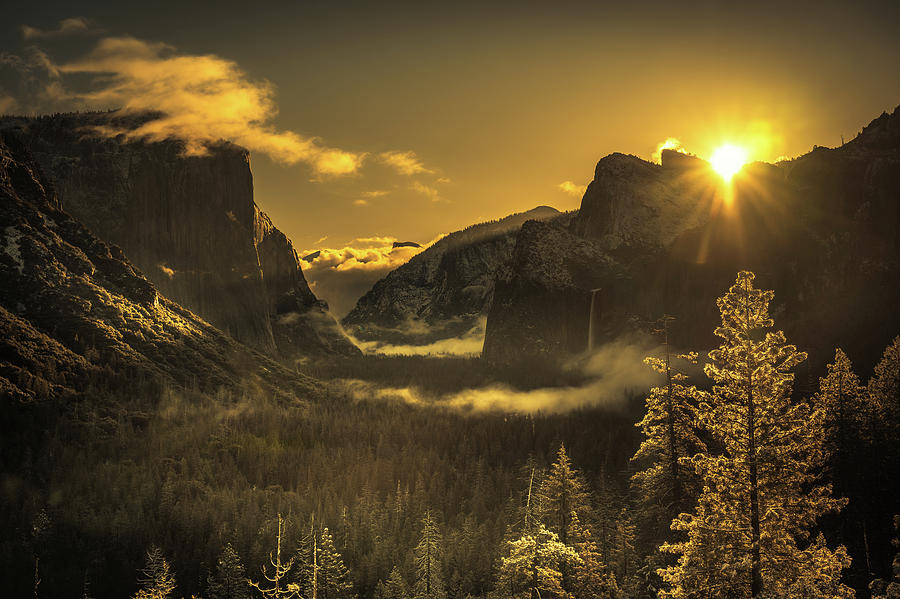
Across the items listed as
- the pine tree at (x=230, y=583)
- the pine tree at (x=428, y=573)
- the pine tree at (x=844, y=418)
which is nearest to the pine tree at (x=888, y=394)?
the pine tree at (x=844, y=418)

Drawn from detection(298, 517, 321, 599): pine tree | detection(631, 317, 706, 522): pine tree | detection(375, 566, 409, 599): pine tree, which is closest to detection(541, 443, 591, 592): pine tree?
detection(631, 317, 706, 522): pine tree

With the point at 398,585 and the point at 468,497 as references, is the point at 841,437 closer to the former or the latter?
the point at 398,585

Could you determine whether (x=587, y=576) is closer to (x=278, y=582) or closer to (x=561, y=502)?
(x=561, y=502)

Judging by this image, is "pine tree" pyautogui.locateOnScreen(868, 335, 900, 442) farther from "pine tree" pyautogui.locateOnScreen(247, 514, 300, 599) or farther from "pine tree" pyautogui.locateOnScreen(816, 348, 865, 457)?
"pine tree" pyautogui.locateOnScreen(247, 514, 300, 599)

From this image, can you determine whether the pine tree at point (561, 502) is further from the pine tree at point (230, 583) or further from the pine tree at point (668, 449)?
the pine tree at point (230, 583)

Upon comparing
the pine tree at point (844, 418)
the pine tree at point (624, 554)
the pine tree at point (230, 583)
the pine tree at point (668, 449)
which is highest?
the pine tree at point (844, 418)

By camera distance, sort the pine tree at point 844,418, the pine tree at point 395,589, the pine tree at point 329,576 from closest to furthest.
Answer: the pine tree at point 844,418 → the pine tree at point 329,576 → the pine tree at point 395,589

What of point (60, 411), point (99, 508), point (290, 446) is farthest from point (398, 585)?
point (60, 411)
